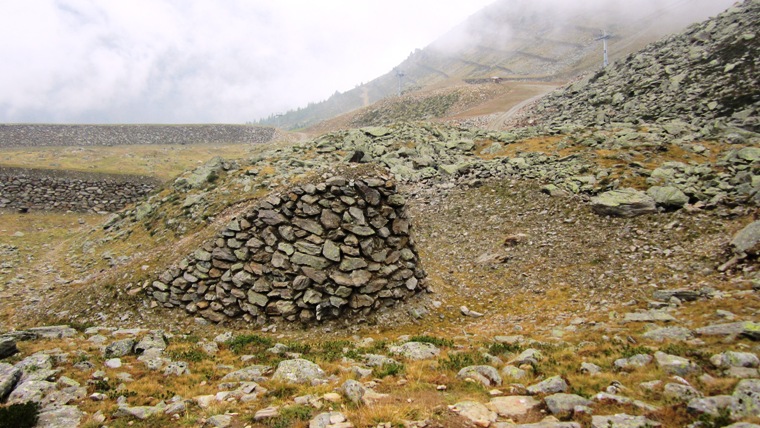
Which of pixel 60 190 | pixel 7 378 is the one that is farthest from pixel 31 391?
pixel 60 190

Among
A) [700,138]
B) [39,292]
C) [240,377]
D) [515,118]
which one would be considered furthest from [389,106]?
[240,377]

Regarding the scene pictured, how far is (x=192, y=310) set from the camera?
1504 cm

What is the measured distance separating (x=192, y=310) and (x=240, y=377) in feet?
21.6

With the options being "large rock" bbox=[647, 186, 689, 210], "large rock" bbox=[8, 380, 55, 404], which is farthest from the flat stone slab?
"large rock" bbox=[8, 380, 55, 404]

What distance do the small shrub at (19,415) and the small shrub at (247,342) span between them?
5219 millimetres

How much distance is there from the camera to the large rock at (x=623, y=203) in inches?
760

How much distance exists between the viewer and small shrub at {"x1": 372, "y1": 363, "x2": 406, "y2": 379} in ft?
31.6

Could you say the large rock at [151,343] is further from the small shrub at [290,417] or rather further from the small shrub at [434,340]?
the small shrub at [434,340]

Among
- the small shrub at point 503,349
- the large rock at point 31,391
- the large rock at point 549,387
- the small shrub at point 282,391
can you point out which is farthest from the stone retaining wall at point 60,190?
the large rock at point 549,387

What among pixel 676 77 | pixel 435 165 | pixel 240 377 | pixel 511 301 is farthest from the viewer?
pixel 676 77

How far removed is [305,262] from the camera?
15297 millimetres

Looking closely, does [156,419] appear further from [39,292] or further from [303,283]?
[39,292]

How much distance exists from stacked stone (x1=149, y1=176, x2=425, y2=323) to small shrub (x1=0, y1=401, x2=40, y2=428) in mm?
7575

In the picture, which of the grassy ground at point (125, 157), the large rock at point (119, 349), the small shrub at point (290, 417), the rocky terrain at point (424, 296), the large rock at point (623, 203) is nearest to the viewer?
the small shrub at point (290, 417)
